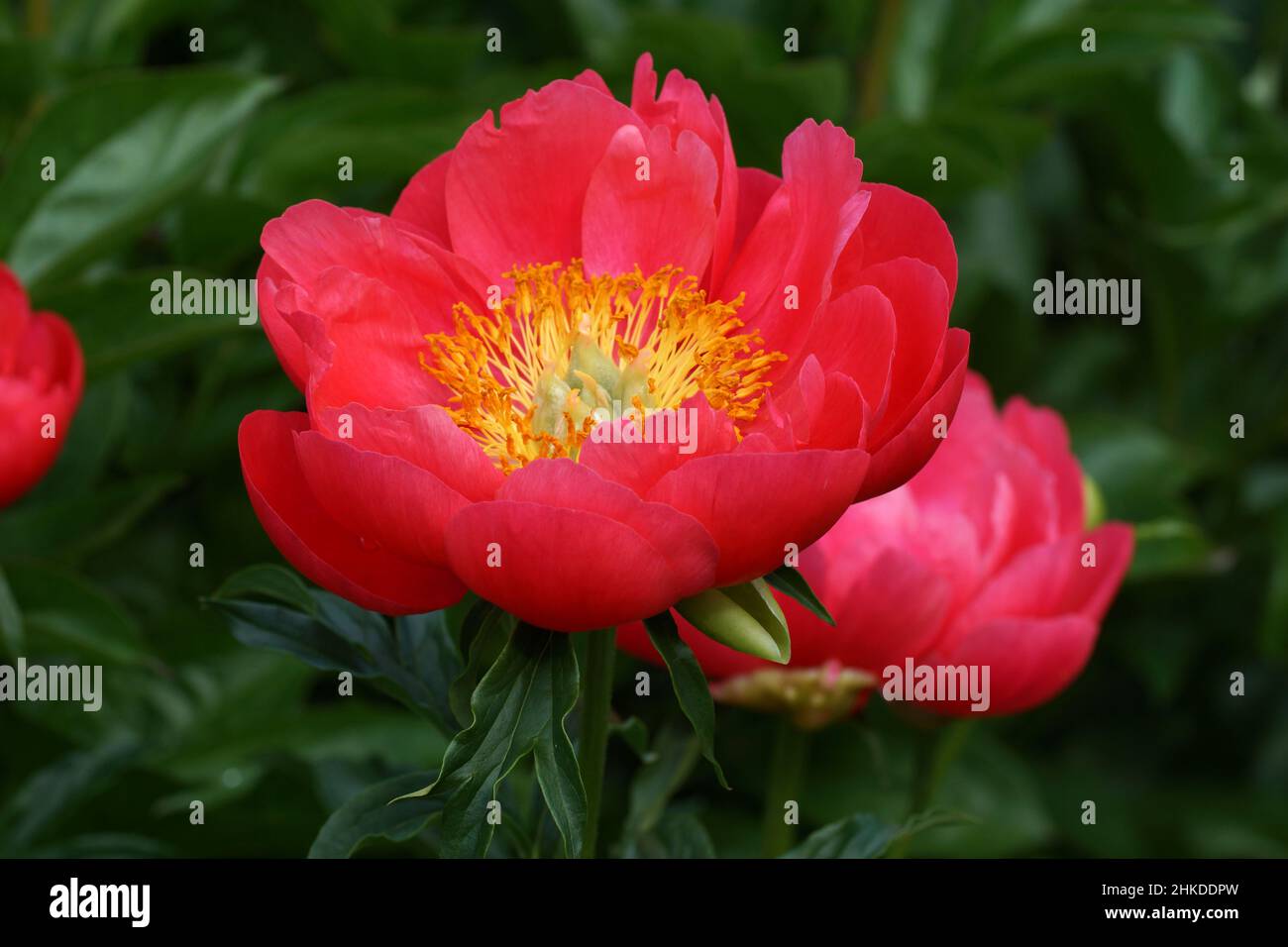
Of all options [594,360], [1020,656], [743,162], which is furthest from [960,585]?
[743,162]

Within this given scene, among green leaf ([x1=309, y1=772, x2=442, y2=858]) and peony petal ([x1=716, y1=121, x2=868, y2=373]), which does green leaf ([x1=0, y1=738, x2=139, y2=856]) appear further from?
peony petal ([x1=716, y1=121, x2=868, y2=373])

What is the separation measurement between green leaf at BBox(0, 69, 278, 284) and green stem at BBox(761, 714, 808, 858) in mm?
479

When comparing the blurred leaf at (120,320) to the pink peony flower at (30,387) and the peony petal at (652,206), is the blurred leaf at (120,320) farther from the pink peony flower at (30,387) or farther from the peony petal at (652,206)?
the peony petal at (652,206)

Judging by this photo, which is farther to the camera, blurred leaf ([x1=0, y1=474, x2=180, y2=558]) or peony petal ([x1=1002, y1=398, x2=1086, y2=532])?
blurred leaf ([x1=0, y1=474, x2=180, y2=558])

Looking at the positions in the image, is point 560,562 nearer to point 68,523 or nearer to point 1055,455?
point 1055,455

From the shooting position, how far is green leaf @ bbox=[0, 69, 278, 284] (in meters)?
0.83

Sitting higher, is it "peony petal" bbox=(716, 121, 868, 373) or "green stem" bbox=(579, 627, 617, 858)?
"peony petal" bbox=(716, 121, 868, 373)

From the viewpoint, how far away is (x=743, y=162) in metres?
1.02

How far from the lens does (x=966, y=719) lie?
552 mm

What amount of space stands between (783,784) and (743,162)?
0.58 metres

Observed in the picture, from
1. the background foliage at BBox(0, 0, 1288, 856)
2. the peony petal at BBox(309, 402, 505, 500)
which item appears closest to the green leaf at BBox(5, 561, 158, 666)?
the background foliage at BBox(0, 0, 1288, 856)

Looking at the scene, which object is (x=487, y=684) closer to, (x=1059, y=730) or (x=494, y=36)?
(x=494, y=36)

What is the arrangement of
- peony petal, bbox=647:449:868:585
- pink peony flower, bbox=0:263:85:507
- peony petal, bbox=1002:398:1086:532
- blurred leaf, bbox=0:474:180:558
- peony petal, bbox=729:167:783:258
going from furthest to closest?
blurred leaf, bbox=0:474:180:558
pink peony flower, bbox=0:263:85:507
peony petal, bbox=1002:398:1086:532
peony petal, bbox=729:167:783:258
peony petal, bbox=647:449:868:585
